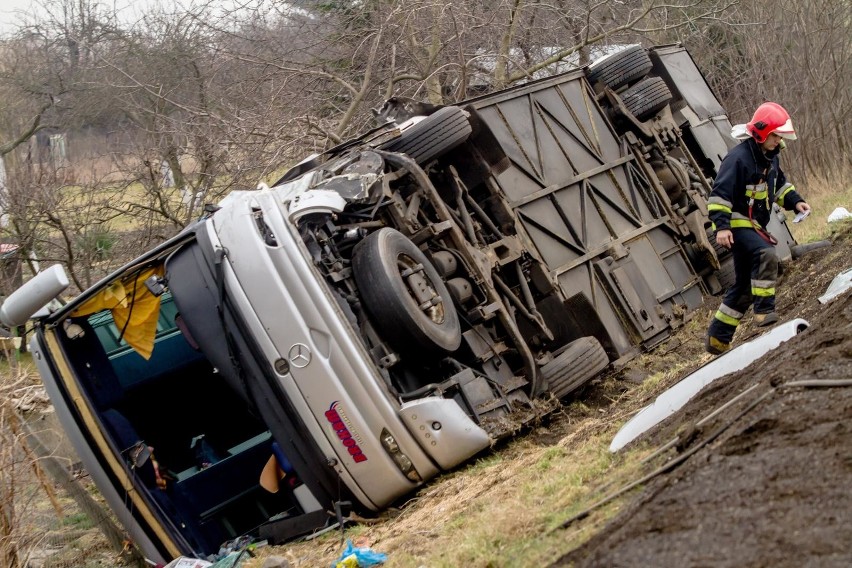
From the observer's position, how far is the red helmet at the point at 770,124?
6.54 meters

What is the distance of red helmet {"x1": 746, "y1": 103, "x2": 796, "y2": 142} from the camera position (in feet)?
21.5

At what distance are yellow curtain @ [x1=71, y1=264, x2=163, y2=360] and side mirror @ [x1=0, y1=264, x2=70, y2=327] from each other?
29 centimetres

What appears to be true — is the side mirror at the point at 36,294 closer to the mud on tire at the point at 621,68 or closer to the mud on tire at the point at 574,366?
the mud on tire at the point at 574,366

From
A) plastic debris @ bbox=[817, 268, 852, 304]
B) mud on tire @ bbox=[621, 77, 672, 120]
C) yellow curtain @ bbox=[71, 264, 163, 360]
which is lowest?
plastic debris @ bbox=[817, 268, 852, 304]

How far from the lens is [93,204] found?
1252 centimetres

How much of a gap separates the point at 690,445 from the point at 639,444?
679 millimetres

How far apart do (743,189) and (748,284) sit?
0.60 metres

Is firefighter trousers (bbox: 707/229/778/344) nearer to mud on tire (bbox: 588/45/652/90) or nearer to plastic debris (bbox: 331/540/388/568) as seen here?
plastic debris (bbox: 331/540/388/568)

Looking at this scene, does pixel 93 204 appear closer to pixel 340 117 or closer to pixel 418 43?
pixel 340 117

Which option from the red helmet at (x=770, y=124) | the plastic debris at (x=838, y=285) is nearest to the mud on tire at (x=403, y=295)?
the red helmet at (x=770, y=124)

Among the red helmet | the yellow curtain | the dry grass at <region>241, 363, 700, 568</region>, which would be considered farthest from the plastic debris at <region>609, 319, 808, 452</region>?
the yellow curtain

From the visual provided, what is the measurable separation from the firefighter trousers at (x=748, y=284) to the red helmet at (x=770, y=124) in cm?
62

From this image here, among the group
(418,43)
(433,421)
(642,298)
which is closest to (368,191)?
(433,421)

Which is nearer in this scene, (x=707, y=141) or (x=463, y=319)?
(x=463, y=319)
